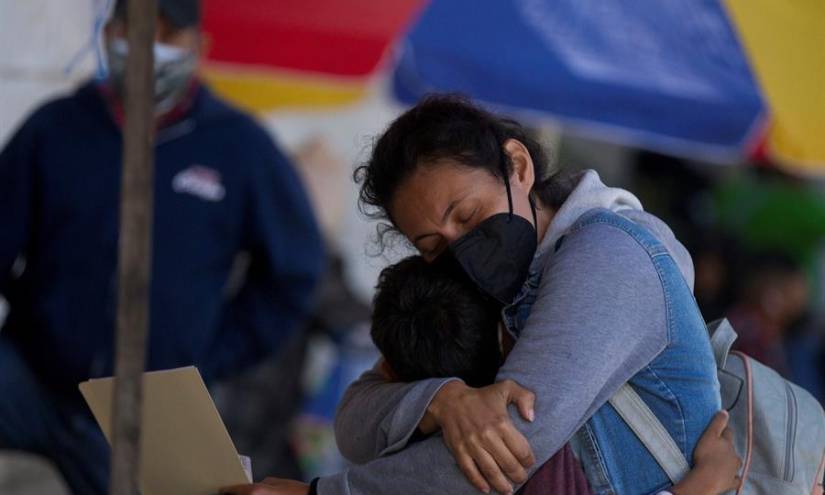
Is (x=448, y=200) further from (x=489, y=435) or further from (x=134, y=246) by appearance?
(x=134, y=246)

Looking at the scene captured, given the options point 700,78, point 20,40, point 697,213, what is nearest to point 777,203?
point 697,213

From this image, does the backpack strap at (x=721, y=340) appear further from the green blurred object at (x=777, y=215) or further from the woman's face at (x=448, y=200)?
the green blurred object at (x=777, y=215)

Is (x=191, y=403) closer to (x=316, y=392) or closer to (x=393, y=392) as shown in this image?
(x=393, y=392)

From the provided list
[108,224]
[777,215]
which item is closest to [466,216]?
[108,224]

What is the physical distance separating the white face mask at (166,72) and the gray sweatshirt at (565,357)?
1.88 m

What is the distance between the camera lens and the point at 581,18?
15.8 feet

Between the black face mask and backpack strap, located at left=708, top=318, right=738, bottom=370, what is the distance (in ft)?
1.10

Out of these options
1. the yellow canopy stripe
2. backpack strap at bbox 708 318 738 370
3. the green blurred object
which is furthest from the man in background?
the green blurred object

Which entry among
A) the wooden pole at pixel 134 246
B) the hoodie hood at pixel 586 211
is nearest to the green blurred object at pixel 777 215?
the hoodie hood at pixel 586 211

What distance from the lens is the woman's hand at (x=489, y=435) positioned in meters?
1.90

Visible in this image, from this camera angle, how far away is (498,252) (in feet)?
6.75

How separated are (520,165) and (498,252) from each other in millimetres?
170

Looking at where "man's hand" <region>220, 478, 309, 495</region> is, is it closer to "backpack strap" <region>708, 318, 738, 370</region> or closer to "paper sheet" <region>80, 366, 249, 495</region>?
"paper sheet" <region>80, 366, 249, 495</region>

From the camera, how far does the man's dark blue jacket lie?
12.1 feet
